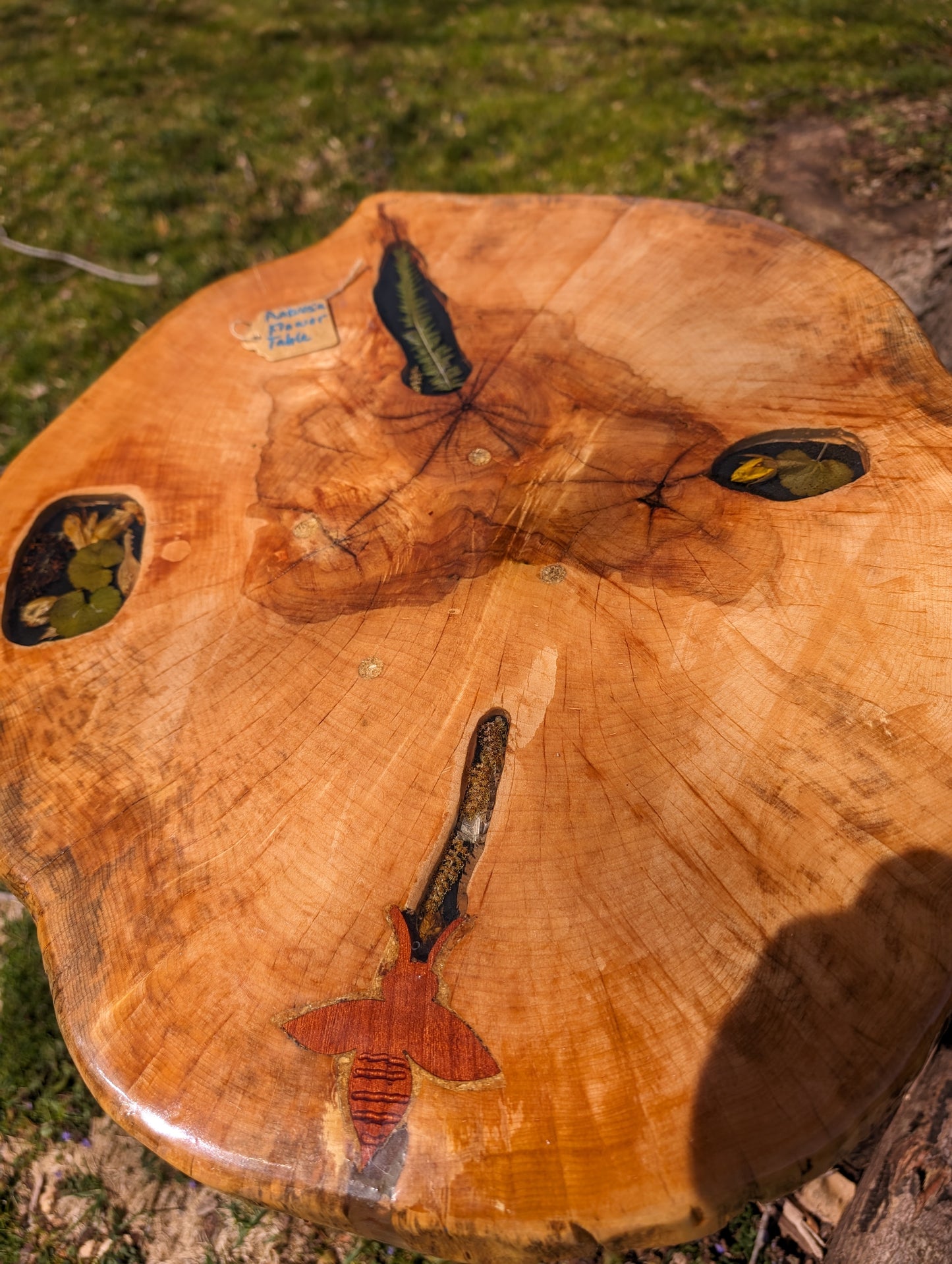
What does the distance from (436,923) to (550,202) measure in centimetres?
201

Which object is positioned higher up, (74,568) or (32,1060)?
(74,568)

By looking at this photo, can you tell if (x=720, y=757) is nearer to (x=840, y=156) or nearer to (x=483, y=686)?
(x=483, y=686)

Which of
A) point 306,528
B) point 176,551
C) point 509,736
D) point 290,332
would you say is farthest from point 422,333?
point 509,736

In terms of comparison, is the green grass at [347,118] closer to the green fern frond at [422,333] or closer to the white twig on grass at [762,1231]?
the green fern frond at [422,333]

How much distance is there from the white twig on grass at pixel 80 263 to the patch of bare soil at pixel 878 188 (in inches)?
119

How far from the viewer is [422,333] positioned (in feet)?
7.30

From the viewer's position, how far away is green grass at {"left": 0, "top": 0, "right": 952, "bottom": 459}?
4227mm

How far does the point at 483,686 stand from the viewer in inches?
63.1

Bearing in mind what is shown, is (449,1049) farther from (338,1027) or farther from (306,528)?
(306,528)

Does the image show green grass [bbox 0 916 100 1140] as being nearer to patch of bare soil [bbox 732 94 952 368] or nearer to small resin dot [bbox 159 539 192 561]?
small resin dot [bbox 159 539 192 561]

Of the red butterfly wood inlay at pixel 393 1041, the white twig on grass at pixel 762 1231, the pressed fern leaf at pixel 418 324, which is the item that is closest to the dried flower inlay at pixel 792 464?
the pressed fern leaf at pixel 418 324

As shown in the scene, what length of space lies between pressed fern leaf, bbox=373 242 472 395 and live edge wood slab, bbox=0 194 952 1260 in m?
0.01

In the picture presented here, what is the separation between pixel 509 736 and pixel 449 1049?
0.54 m

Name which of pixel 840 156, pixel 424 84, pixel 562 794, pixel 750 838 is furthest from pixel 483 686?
pixel 424 84
